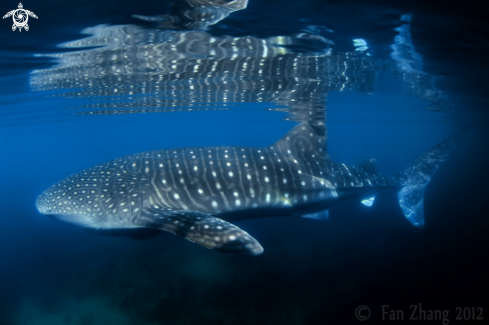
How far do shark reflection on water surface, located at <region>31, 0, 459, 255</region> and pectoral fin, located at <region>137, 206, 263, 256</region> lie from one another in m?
0.02

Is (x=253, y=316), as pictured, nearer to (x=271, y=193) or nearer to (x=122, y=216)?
(x=271, y=193)

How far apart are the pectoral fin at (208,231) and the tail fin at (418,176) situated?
766 centimetres

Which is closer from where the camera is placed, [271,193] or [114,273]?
[271,193]

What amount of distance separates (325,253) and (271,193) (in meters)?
5.89

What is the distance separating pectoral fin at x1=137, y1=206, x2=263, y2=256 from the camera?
4098 mm

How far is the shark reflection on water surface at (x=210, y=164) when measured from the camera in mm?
5723

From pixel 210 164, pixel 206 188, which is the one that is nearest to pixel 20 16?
pixel 210 164

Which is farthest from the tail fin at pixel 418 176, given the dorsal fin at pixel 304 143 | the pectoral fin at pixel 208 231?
the pectoral fin at pixel 208 231

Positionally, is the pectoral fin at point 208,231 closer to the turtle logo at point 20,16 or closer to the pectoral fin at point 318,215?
the pectoral fin at point 318,215

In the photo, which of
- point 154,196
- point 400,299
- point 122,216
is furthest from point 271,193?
point 400,299

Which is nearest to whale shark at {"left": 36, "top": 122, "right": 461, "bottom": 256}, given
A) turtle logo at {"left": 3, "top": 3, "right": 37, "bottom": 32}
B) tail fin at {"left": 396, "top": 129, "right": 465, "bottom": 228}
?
tail fin at {"left": 396, "top": 129, "right": 465, "bottom": 228}

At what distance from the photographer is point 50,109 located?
17.3 meters

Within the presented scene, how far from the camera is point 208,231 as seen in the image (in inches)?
173

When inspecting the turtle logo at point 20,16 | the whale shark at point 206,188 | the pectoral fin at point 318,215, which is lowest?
the pectoral fin at point 318,215
